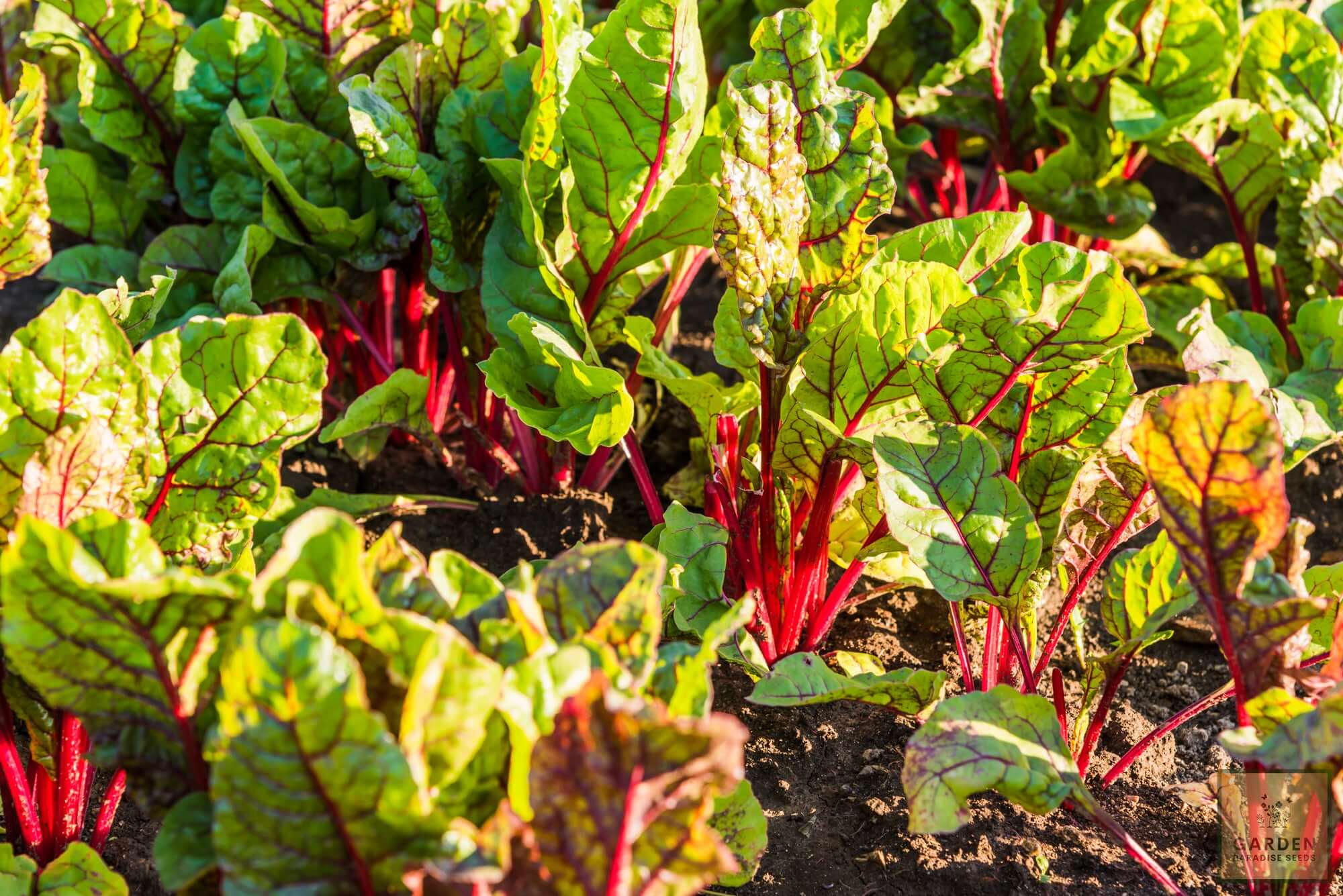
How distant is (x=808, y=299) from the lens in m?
1.76

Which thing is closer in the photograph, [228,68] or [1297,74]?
[228,68]

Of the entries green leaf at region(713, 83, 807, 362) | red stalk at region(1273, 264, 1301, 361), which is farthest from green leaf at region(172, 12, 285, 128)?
red stalk at region(1273, 264, 1301, 361)

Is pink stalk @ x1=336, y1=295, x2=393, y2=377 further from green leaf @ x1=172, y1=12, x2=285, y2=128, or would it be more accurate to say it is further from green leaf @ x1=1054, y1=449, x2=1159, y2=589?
green leaf @ x1=1054, y1=449, x2=1159, y2=589

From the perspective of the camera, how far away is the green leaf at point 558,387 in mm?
1732

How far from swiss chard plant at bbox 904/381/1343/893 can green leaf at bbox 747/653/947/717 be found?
0.13 metres

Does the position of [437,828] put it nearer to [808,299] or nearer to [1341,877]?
[808,299]

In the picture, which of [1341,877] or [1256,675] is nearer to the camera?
[1256,675]

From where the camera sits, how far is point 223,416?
1513 millimetres

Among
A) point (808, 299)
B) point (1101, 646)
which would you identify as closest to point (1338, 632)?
point (1101, 646)

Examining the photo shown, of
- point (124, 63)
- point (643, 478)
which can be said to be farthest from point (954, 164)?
point (124, 63)

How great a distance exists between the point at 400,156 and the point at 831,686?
1.07m

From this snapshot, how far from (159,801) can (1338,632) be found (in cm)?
133

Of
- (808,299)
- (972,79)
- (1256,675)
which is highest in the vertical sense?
(972,79)

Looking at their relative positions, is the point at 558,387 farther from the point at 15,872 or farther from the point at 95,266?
the point at 95,266
